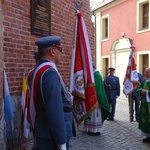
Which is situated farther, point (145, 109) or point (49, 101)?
point (145, 109)

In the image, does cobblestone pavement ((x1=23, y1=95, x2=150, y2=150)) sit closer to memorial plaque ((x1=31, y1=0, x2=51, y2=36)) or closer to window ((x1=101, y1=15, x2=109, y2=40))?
memorial plaque ((x1=31, y1=0, x2=51, y2=36))

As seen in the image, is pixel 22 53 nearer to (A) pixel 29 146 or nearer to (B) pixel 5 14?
(B) pixel 5 14

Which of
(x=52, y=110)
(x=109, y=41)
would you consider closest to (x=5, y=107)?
(x=52, y=110)

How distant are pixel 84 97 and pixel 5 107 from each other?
122cm

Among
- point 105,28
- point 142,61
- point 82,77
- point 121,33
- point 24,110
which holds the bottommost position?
point 24,110

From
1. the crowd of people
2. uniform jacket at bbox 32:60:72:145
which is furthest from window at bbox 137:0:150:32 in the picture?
uniform jacket at bbox 32:60:72:145

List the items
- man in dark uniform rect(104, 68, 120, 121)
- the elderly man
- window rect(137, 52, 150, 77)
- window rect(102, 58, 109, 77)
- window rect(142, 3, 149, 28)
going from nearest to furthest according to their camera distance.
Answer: the elderly man, man in dark uniform rect(104, 68, 120, 121), window rect(142, 3, 149, 28), window rect(137, 52, 150, 77), window rect(102, 58, 109, 77)

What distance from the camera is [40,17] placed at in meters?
4.77

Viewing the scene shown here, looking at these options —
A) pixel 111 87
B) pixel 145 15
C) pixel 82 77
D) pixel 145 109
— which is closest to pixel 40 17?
pixel 82 77

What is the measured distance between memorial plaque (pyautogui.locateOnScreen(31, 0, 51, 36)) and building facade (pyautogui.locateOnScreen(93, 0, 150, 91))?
32.6ft

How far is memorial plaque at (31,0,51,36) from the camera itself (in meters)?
4.58

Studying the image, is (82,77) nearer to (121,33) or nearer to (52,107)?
(52,107)

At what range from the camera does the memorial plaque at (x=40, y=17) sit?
15.0 feet

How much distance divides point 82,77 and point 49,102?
6.33 ft
